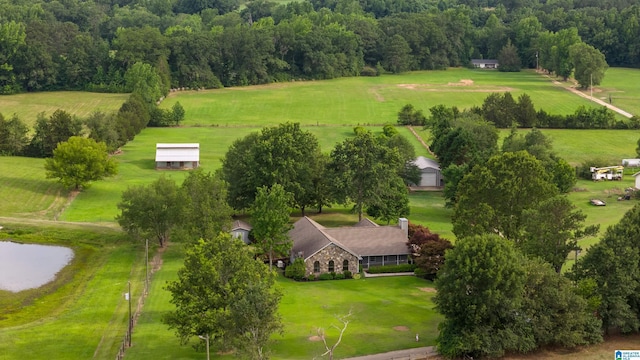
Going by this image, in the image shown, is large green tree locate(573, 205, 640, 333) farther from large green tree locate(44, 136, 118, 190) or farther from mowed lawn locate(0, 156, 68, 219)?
large green tree locate(44, 136, 118, 190)

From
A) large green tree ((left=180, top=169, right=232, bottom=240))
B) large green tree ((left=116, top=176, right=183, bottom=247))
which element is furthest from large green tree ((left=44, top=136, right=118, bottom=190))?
large green tree ((left=180, top=169, right=232, bottom=240))

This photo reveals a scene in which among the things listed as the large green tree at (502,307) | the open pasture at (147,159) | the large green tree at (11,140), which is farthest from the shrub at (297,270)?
the large green tree at (11,140)

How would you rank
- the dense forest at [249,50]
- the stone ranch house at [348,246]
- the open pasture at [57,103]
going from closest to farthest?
the stone ranch house at [348,246], the open pasture at [57,103], the dense forest at [249,50]

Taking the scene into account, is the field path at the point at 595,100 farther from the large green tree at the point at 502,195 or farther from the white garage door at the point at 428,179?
the large green tree at the point at 502,195

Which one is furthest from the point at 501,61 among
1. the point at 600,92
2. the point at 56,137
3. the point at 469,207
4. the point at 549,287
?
the point at 549,287

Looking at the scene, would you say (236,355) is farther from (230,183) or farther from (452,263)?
(230,183)

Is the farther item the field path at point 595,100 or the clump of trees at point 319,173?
the field path at point 595,100

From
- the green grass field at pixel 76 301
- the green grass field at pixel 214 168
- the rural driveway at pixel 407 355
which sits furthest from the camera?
the green grass field at pixel 214 168

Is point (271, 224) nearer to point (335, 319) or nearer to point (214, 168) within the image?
point (335, 319)
